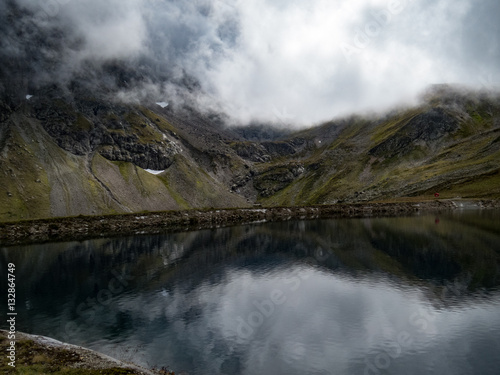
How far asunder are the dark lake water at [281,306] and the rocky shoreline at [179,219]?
3617 cm

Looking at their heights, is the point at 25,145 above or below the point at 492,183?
above

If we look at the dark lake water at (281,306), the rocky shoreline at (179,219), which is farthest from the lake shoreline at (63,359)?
the rocky shoreline at (179,219)

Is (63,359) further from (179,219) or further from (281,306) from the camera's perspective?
(179,219)

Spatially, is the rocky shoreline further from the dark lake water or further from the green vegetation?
the green vegetation

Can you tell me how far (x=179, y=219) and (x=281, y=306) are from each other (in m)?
96.6

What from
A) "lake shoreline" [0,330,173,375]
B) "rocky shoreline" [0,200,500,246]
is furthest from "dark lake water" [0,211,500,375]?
"rocky shoreline" [0,200,500,246]

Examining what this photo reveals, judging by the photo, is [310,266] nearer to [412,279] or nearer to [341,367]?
[412,279]

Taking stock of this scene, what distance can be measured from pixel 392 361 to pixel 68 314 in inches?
1197

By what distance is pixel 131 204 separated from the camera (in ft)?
644

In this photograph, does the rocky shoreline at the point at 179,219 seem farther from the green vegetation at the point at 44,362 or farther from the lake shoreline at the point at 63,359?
the green vegetation at the point at 44,362

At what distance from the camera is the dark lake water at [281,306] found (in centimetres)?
2309

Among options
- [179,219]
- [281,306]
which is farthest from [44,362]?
[179,219]

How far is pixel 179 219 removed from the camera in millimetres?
125812

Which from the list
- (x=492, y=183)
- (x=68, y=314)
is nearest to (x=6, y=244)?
(x=68, y=314)
